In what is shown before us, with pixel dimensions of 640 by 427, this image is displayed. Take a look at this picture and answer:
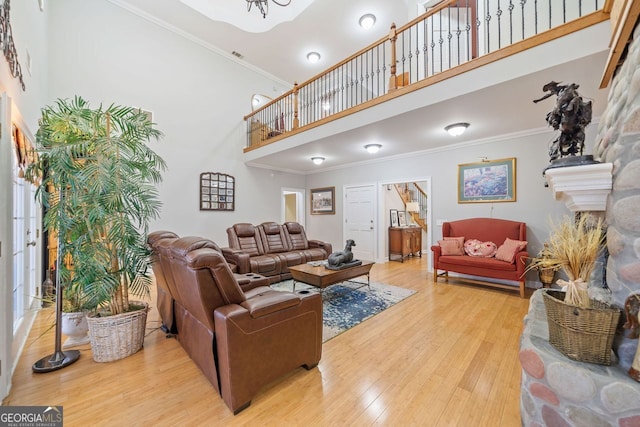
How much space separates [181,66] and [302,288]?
17.3 ft

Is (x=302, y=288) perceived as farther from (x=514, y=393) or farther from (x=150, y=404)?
(x=514, y=393)

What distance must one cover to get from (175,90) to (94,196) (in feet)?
14.1

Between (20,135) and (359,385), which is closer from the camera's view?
(359,385)

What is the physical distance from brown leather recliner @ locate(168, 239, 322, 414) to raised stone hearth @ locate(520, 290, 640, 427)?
1.29 meters

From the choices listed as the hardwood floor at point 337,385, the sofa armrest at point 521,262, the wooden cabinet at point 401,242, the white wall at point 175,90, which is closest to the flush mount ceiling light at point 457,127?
the sofa armrest at point 521,262

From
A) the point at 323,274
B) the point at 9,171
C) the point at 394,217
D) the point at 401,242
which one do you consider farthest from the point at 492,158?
the point at 9,171

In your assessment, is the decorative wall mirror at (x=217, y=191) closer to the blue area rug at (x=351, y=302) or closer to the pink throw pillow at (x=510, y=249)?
the blue area rug at (x=351, y=302)

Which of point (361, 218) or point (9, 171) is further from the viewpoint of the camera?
point (361, 218)

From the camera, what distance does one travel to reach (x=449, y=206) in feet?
16.0

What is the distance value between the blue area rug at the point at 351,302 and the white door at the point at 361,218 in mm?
2109

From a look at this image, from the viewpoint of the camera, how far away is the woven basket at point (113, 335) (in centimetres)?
204

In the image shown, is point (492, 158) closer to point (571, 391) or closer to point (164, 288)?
point (571, 391)

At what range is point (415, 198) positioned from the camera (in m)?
7.84

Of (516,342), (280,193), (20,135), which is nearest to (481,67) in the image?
(516,342)
